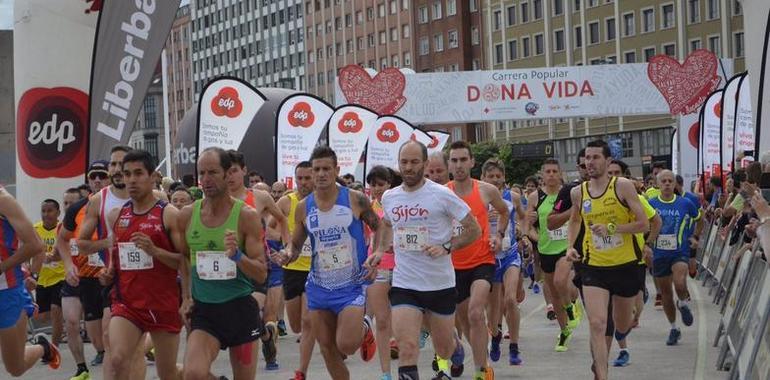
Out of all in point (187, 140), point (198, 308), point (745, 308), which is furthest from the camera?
point (187, 140)

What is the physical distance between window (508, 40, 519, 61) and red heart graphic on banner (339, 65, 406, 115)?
5515 centimetres

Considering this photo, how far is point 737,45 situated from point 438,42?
126 feet

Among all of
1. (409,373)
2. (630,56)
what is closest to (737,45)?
(630,56)

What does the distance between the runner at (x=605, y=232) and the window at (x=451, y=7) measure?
9927 cm

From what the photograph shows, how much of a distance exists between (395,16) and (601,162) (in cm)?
11007

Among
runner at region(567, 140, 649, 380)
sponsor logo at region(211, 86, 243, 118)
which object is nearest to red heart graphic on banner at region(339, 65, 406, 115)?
sponsor logo at region(211, 86, 243, 118)

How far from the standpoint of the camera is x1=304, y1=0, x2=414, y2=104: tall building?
390 feet

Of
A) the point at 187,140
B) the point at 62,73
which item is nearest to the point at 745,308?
the point at 62,73

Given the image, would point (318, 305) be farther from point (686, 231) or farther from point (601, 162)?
point (686, 231)

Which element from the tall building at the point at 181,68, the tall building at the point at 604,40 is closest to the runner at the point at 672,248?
the tall building at the point at 604,40

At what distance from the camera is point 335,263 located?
9.98m

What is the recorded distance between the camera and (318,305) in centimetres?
995

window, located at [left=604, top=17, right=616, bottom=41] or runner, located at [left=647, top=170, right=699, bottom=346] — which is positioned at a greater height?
window, located at [left=604, top=17, right=616, bottom=41]

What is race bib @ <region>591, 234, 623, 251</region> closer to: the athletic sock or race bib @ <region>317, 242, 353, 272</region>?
race bib @ <region>317, 242, 353, 272</region>
